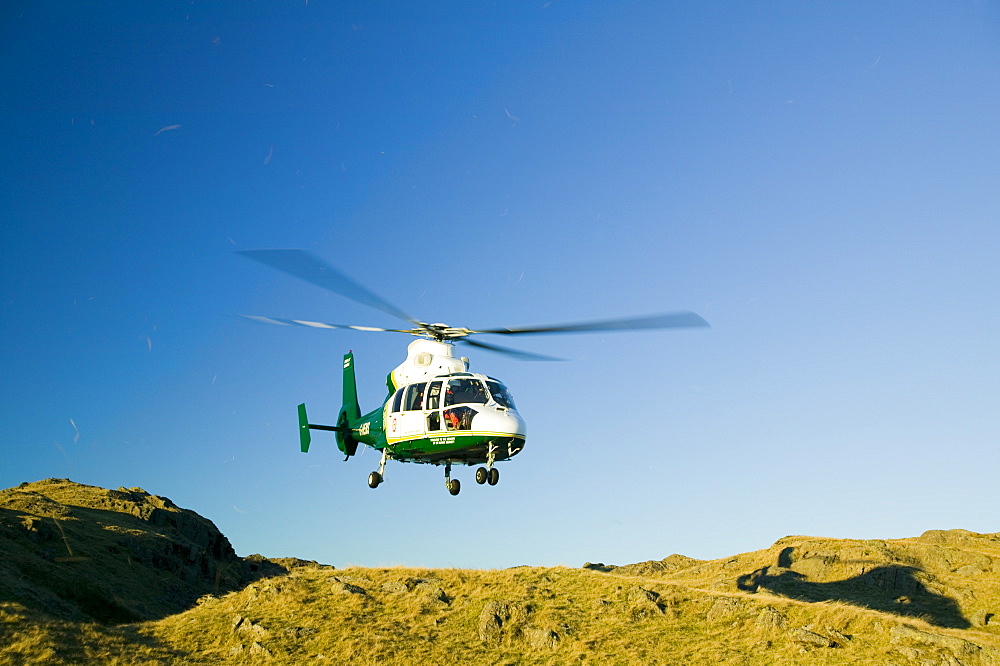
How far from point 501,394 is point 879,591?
32.2 meters

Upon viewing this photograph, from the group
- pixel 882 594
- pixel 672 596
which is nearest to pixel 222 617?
pixel 672 596

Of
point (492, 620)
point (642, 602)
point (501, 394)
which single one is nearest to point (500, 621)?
point (492, 620)

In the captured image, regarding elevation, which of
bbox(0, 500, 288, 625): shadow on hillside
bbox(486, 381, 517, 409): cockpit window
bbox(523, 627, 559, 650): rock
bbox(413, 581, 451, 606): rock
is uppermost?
bbox(486, 381, 517, 409): cockpit window

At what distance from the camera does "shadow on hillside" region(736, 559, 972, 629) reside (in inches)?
1667

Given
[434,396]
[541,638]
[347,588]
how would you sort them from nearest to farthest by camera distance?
[434,396], [541,638], [347,588]

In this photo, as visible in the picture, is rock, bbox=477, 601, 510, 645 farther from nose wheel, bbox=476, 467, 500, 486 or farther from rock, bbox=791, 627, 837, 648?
rock, bbox=791, 627, 837, 648

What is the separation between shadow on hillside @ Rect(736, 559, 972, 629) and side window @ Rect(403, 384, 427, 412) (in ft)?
87.2

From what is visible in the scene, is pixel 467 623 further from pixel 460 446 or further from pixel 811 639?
pixel 811 639

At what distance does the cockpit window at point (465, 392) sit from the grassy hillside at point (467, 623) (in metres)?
9.22

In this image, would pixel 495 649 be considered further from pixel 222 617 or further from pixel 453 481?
pixel 222 617

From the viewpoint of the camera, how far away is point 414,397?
90.3 feet

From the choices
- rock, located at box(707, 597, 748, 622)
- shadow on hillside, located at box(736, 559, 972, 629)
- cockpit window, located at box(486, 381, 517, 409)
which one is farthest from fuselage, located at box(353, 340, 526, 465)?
shadow on hillside, located at box(736, 559, 972, 629)

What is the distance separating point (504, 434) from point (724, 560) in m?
39.4

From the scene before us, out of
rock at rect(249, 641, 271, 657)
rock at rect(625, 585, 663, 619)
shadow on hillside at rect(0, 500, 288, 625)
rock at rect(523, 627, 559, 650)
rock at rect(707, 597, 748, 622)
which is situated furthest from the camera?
shadow on hillside at rect(0, 500, 288, 625)
